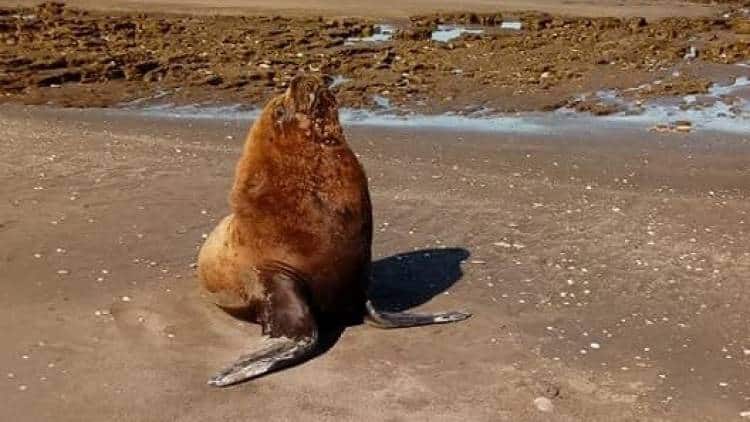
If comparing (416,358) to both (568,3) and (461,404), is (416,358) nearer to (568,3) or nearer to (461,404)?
(461,404)

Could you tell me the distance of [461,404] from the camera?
5.55m

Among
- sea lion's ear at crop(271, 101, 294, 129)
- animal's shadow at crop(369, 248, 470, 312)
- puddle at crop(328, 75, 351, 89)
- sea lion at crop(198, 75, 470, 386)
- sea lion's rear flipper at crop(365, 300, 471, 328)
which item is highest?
sea lion's ear at crop(271, 101, 294, 129)

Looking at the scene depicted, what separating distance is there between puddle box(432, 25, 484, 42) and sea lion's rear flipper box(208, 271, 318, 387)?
18.8 m

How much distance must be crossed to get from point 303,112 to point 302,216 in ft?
2.05

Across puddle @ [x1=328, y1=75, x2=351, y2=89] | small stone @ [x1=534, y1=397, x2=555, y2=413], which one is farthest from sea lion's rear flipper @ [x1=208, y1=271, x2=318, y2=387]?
puddle @ [x1=328, y1=75, x2=351, y2=89]

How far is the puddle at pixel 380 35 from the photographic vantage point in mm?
24438

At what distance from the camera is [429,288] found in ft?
24.4

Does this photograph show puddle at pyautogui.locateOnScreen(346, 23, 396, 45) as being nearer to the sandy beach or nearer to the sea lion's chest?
the sandy beach

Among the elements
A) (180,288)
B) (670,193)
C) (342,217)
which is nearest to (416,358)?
(342,217)

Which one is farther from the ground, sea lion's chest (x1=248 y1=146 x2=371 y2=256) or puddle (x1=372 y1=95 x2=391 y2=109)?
sea lion's chest (x1=248 y1=146 x2=371 y2=256)

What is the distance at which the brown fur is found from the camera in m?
6.32

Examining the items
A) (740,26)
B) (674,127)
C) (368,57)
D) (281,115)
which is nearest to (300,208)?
(281,115)

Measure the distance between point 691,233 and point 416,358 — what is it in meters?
3.81

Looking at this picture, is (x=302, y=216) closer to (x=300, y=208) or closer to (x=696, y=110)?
(x=300, y=208)
